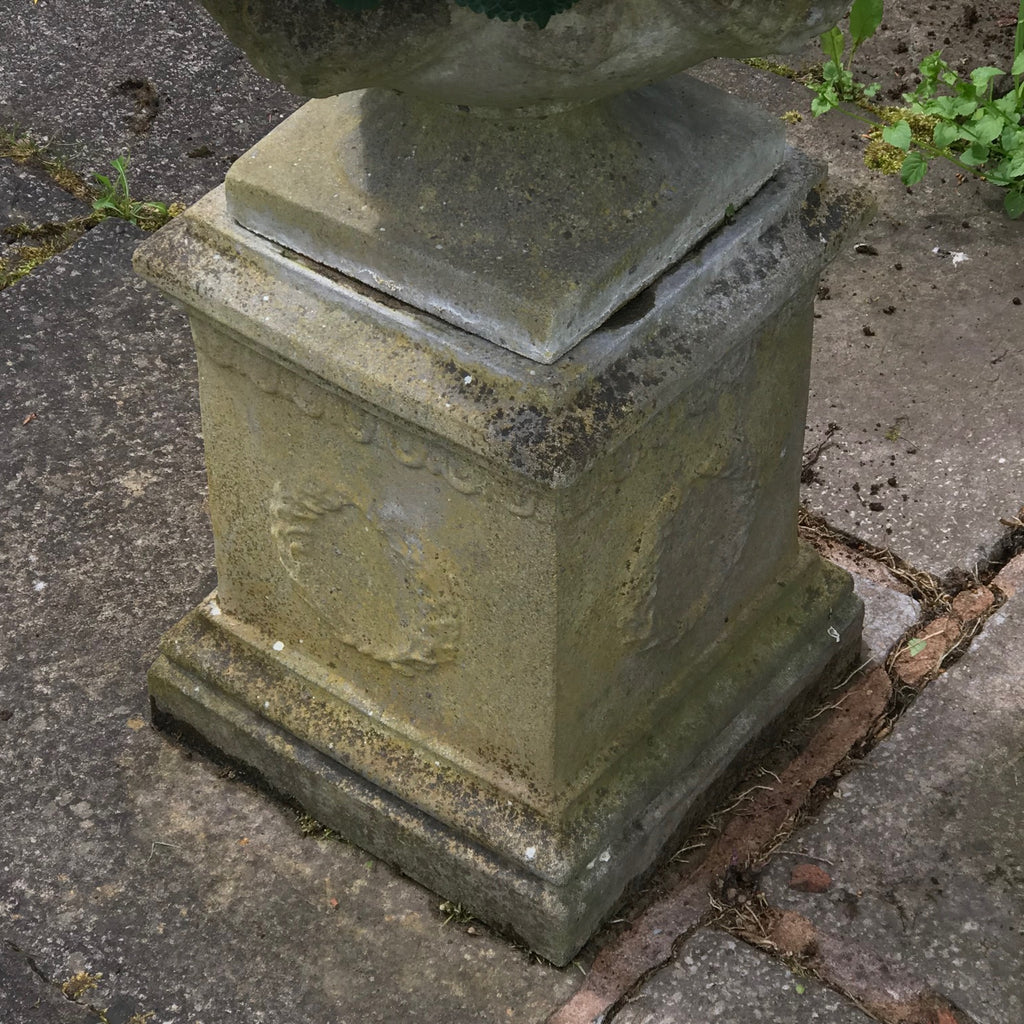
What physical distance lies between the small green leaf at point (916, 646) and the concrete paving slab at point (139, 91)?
70.5 inches

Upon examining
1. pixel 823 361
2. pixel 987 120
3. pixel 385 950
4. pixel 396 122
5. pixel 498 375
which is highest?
pixel 396 122

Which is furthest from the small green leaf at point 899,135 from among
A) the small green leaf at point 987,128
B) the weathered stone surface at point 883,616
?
the weathered stone surface at point 883,616

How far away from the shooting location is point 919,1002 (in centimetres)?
222

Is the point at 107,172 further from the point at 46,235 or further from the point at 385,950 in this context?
the point at 385,950

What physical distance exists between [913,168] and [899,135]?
0.07 meters

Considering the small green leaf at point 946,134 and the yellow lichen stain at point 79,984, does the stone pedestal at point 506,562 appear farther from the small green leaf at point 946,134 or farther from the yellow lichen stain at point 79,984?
the small green leaf at point 946,134

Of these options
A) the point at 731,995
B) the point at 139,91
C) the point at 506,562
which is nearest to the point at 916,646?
the point at 731,995

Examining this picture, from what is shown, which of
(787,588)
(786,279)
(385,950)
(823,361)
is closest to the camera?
(786,279)

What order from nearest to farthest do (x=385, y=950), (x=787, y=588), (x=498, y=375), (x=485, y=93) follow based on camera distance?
(x=485, y=93) < (x=498, y=375) < (x=385, y=950) < (x=787, y=588)

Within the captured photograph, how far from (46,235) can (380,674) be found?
1563 mm

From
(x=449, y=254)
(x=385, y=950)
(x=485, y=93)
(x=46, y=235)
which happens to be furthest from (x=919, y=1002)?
(x=46, y=235)

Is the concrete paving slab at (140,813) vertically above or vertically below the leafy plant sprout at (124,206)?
below

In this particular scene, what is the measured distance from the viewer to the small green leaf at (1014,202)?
11.1 feet

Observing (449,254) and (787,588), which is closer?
(449,254)
